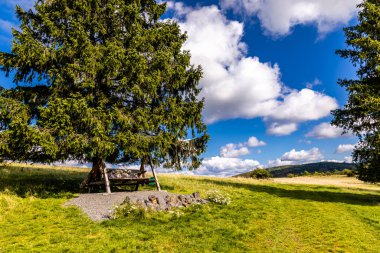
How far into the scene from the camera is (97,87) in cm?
1688

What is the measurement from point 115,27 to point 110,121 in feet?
20.8

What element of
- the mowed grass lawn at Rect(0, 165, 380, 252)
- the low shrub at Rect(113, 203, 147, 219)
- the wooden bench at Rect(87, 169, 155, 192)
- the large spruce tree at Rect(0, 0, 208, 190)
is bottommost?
the mowed grass lawn at Rect(0, 165, 380, 252)

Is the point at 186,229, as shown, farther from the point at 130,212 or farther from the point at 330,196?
the point at 330,196

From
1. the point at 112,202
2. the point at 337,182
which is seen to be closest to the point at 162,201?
the point at 112,202

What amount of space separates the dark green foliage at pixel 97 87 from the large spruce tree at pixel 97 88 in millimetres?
52

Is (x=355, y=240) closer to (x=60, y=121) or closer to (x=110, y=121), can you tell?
(x=110, y=121)

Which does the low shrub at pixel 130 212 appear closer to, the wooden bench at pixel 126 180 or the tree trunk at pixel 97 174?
the tree trunk at pixel 97 174

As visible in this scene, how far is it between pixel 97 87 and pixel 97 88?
0.06 metres

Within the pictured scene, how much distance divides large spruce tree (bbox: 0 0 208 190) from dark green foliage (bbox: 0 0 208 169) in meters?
0.05

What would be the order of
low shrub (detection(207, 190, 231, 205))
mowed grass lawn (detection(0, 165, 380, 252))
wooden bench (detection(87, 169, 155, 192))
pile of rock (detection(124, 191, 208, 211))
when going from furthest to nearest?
wooden bench (detection(87, 169, 155, 192)), low shrub (detection(207, 190, 231, 205)), pile of rock (detection(124, 191, 208, 211)), mowed grass lawn (detection(0, 165, 380, 252))

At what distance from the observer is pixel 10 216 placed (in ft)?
38.1

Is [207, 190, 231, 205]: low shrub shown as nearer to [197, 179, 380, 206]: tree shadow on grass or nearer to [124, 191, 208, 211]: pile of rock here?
[124, 191, 208, 211]: pile of rock


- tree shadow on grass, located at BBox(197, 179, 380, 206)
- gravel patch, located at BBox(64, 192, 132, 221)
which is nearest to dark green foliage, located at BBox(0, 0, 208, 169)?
gravel patch, located at BBox(64, 192, 132, 221)

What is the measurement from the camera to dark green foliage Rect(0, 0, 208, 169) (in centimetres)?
1438
